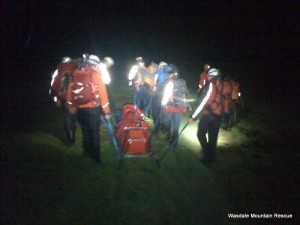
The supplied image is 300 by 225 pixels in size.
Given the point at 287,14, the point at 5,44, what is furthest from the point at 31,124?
the point at 287,14

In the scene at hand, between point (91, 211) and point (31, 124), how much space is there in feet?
18.1

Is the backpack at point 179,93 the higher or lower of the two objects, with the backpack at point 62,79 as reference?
lower

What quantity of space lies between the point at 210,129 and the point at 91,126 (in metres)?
2.51

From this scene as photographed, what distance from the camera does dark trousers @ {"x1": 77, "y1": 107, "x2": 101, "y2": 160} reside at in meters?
6.71

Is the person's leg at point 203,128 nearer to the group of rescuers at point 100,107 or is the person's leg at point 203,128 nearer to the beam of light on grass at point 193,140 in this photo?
the group of rescuers at point 100,107

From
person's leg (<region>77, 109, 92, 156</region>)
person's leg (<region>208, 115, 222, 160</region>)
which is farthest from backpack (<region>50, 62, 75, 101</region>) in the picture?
person's leg (<region>208, 115, 222, 160</region>)

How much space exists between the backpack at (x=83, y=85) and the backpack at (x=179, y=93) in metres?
2.38

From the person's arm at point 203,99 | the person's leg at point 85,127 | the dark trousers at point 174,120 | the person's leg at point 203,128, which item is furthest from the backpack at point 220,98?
the person's leg at point 85,127

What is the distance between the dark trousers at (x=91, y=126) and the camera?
22.0 ft

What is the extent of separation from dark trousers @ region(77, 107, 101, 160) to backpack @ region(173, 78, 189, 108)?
2133 millimetres

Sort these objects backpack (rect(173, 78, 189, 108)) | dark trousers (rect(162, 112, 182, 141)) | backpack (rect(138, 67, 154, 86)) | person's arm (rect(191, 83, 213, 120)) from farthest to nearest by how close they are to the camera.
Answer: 1. backpack (rect(138, 67, 154, 86))
2. dark trousers (rect(162, 112, 182, 141))
3. backpack (rect(173, 78, 189, 108))
4. person's arm (rect(191, 83, 213, 120))

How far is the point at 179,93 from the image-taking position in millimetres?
8188

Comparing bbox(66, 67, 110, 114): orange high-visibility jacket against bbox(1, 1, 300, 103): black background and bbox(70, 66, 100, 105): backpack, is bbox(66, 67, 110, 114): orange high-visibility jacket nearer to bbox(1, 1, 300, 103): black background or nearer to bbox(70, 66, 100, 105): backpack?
bbox(70, 66, 100, 105): backpack

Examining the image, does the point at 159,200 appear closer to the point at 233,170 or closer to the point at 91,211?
the point at 91,211
